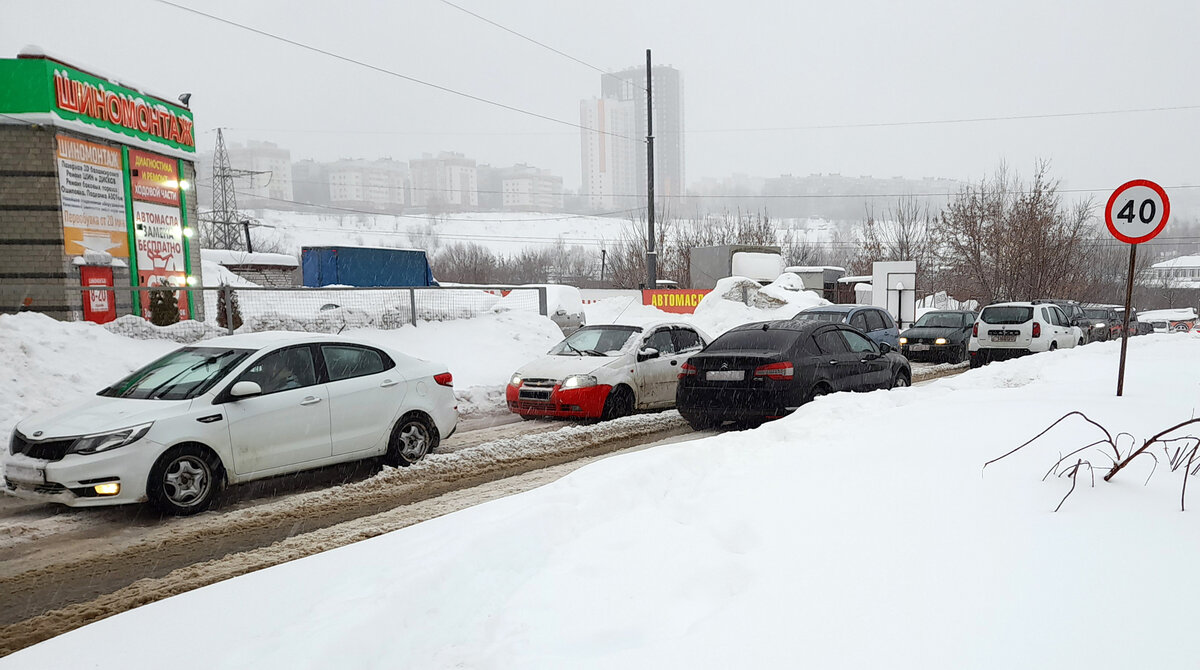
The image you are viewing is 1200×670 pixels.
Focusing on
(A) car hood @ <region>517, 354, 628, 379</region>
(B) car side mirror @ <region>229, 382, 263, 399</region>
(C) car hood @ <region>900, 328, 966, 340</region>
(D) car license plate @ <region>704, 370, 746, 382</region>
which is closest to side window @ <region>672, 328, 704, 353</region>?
(A) car hood @ <region>517, 354, 628, 379</region>

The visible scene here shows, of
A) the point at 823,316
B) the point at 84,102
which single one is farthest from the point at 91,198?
the point at 823,316

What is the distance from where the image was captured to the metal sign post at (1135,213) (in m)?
8.04

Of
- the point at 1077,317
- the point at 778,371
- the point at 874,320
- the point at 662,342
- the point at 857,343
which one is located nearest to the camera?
the point at 778,371

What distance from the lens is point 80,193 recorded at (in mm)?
16547

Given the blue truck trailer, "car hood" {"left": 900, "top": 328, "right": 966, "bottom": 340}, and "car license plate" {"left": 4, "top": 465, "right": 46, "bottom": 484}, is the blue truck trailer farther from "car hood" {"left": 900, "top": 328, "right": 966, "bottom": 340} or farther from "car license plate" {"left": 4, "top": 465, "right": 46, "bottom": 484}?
"car license plate" {"left": 4, "top": 465, "right": 46, "bottom": 484}

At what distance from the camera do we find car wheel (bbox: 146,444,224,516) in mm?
6171

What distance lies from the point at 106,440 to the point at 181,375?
1106mm

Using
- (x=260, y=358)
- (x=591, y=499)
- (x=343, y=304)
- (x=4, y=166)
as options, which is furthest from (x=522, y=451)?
(x=4, y=166)

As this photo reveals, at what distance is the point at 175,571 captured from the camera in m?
5.06

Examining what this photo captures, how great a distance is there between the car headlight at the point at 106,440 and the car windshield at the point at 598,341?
618cm

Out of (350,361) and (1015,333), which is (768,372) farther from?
(1015,333)

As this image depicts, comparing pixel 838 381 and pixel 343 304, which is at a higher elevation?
pixel 343 304

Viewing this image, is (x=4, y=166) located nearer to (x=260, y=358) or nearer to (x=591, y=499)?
(x=260, y=358)

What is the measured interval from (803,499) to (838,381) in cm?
601
